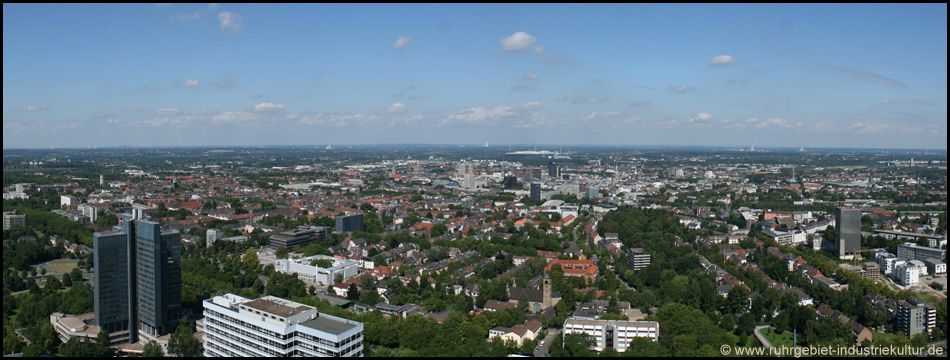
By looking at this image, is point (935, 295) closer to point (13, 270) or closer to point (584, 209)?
point (584, 209)

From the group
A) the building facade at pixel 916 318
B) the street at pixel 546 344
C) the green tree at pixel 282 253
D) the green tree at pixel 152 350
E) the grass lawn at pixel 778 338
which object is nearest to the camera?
the green tree at pixel 152 350

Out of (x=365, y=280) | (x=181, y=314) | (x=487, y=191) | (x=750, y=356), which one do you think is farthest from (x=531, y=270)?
(x=487, y=191)

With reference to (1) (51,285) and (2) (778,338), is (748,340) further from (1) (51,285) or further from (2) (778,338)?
(1) (51,285)

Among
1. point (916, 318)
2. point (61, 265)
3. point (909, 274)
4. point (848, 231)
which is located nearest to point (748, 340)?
point (916, 318)

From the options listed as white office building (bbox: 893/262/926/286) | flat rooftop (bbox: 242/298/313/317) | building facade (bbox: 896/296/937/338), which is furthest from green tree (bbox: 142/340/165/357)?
white office building (bbox: 893/262/926/286)

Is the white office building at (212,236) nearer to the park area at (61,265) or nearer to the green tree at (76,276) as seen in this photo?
the park area at (61,265)

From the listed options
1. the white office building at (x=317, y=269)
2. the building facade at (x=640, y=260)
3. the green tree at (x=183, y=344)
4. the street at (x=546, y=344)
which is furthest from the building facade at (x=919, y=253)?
the green tree at (x=183, y=344)
